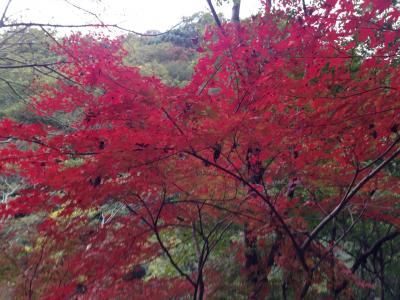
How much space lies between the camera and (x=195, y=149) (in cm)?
281

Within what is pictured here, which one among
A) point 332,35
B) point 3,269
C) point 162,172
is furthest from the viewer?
point 3,269

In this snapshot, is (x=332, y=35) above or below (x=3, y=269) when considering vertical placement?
above

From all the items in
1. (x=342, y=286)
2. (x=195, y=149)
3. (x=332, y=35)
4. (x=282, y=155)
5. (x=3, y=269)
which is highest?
(x=332, y=35)

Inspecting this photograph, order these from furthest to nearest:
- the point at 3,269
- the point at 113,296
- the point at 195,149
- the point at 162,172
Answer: the point at 3,269 → the point at 113,296 → the point at 162,172 → the point at 195,149

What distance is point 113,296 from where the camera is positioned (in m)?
3.88

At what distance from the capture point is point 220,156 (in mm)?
3818

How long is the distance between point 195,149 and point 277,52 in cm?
164

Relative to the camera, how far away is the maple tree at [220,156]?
2.85 m

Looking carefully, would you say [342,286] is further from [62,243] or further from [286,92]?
[62,243]

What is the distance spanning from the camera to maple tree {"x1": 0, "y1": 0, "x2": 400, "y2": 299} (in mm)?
2850

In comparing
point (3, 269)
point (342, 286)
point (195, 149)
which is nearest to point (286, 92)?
point (195, 149)

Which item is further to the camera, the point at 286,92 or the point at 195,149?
the point at 286,92

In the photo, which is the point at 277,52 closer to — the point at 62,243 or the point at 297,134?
the point at 297,134

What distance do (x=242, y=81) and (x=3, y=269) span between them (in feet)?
13.6
